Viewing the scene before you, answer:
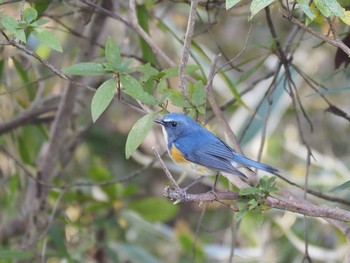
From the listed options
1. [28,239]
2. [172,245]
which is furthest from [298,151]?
[28,239]

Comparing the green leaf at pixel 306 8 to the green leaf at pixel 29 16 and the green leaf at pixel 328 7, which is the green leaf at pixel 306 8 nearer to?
the green leaf at pixel 328 7

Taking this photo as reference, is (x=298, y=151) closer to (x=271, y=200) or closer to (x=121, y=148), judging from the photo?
(x=121, y=148)

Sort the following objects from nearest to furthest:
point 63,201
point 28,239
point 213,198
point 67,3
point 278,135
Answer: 1. point 213,198
2. point 67,3
3. point 28,239
4. point 63,201
5. point 278,135

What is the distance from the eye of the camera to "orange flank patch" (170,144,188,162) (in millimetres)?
2551

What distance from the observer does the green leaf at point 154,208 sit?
13.2 ft

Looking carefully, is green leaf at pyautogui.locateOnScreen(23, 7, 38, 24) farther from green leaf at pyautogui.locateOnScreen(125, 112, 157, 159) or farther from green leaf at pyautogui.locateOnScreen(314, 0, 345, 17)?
green leaf at pyautogui.locateOnScreen(314, 0, 345, 17)

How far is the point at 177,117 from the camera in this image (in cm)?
240

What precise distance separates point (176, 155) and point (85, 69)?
587 mm

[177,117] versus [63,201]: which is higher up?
[177,117]

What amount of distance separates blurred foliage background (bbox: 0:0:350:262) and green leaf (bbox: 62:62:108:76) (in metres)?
0.19

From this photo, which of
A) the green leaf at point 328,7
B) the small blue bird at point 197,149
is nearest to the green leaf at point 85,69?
the small blue bird at point 197,149

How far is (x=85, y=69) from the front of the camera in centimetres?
211

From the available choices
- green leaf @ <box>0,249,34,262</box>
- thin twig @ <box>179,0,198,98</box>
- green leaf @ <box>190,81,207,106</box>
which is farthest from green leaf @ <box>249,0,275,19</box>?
green leaf @ <box>0,249,34,262</box>

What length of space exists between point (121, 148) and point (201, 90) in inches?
111
